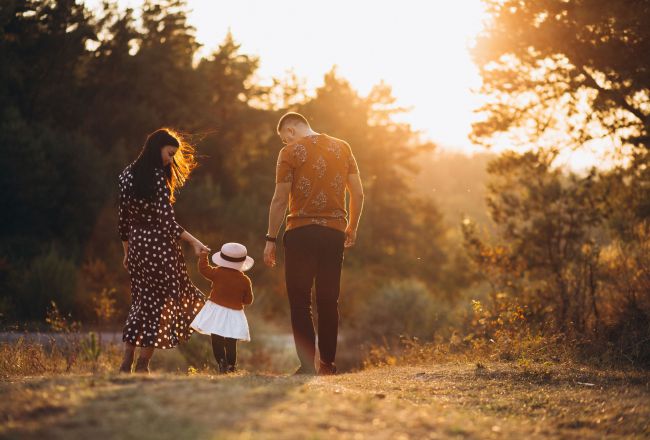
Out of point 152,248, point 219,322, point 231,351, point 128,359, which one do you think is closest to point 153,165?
point 152,248

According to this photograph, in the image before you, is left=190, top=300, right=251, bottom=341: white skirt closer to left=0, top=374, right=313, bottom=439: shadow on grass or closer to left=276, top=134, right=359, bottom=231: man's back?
left=276, top=134, right=359, bottom=231: man's back

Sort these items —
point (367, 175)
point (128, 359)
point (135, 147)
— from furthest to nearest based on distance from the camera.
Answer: point (367, 175) → point (135, 147) → point (128, 359)

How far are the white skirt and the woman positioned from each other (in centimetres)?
20

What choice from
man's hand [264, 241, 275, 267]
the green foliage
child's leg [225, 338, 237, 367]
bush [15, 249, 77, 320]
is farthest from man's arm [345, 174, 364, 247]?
bush [15, 249, 77, 320]

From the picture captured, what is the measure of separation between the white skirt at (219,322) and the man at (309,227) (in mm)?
515

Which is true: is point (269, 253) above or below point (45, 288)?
above

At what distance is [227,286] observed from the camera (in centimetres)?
719

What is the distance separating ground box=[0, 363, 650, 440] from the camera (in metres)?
3.51

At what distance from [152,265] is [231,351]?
46.0 inches

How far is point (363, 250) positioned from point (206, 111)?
8441 mm

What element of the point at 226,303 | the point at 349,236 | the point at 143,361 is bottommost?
the point at 143,361

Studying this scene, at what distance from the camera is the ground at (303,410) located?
11.5 ft

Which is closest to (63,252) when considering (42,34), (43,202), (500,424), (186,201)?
(43,202)

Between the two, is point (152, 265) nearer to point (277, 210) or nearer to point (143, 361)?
point (143, 361)
